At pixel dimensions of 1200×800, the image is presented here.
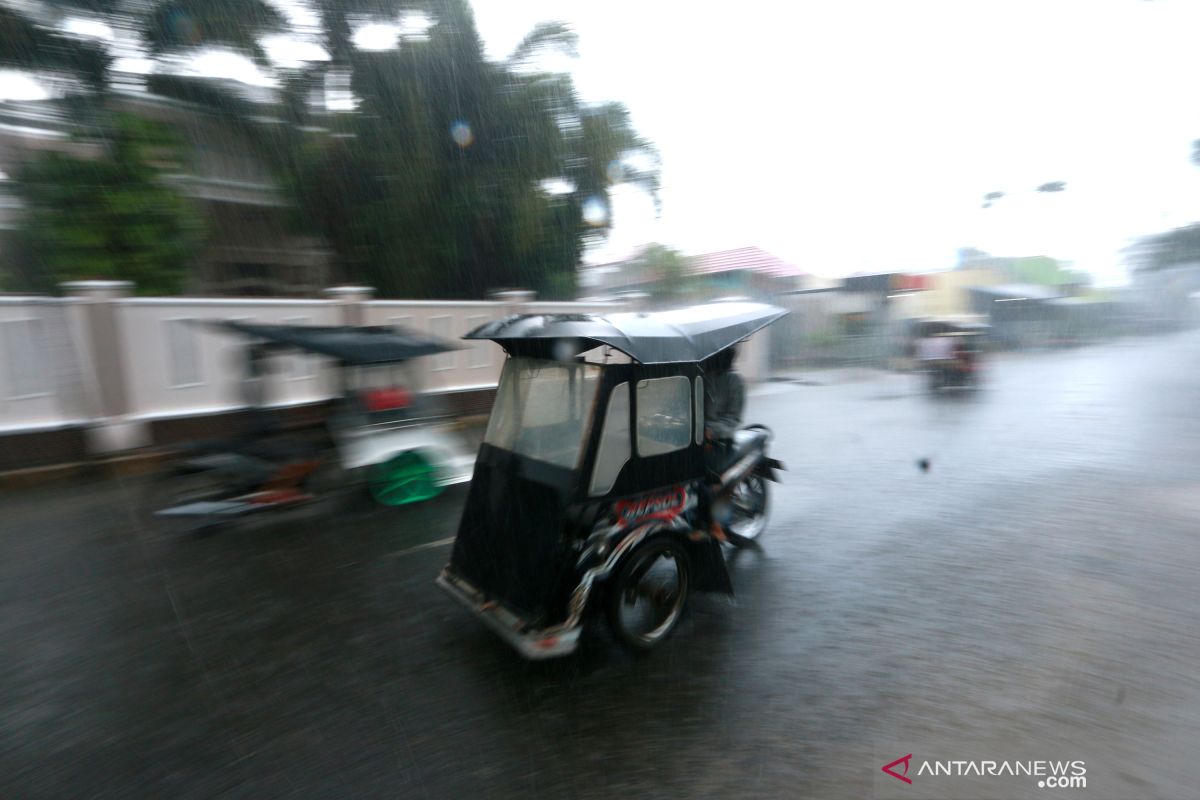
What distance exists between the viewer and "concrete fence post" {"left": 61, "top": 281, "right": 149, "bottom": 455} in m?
7.42

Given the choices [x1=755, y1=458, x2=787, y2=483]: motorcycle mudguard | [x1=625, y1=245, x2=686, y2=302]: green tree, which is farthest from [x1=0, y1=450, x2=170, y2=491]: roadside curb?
[x1=625, y1=245, x2=686, y2=302]: green tree

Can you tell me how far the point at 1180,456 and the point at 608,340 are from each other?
863cm

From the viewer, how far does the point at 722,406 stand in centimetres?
500

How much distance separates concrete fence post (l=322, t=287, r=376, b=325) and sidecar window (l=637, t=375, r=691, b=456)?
295 inches

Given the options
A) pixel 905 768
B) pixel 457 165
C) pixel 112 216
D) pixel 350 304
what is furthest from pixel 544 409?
pixel 457 165

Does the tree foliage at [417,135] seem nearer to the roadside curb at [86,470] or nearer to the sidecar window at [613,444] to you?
the roadside curb at [86,470]

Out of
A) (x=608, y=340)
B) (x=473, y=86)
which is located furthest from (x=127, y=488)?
(x=473, y=86)

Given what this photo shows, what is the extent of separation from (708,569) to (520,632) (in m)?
1.22

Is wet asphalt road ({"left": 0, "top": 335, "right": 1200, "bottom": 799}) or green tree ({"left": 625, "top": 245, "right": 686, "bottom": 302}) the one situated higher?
green tree ({"left": 625, "top": 245, "right": 686, "bottom": 302})

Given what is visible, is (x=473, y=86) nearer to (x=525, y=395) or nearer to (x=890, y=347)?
(x=525, y=395)

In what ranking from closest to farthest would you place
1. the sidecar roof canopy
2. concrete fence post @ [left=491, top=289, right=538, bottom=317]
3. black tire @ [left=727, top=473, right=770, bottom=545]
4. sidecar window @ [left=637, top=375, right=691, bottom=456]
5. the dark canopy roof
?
the sidecar roof canopy
sidecar window @ [left=637, top=375, right=691, bottom=456]
black tire @ [left=727, top=473, right=770, bottom=545]
the dark canopy roof
concrete fence post @ [left=491, top=289, right=538, bottom=317]

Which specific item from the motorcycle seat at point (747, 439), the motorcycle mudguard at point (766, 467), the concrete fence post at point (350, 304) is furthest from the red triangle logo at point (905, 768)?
the concrete fence post at point (350, 304)

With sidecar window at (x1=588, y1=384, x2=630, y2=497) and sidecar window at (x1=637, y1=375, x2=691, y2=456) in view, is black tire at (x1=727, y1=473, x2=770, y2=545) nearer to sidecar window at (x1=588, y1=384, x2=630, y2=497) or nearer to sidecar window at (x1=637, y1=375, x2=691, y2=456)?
sidecar window at (x1=637, y1=375, x2=691, y2=456)

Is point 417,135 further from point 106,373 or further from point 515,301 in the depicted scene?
point 106,373
